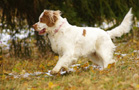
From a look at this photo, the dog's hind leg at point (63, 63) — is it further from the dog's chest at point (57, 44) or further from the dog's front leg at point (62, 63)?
the dog's chest at point (57, 44)

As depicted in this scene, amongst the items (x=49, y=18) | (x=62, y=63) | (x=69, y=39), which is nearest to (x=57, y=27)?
(x=49, y=18)

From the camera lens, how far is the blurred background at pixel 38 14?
6605 millimetres

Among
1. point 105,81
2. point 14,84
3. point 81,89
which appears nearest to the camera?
point 81,89

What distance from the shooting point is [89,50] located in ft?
15.5

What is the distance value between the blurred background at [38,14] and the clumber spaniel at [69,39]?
6.14 feet

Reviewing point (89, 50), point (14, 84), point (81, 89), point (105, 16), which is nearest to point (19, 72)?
point (14, 84)

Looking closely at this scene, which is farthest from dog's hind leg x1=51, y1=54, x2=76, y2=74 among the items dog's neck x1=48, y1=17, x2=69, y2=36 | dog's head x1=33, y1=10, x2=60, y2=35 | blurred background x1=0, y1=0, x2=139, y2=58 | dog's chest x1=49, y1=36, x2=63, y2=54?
blurred background x1=0, y1=0, x2=139, y2=58

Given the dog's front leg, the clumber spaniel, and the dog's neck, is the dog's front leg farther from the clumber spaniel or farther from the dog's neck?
the dog's neck

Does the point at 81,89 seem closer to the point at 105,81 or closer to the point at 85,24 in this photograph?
the point at 105,81

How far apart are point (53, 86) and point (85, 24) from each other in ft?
14.1

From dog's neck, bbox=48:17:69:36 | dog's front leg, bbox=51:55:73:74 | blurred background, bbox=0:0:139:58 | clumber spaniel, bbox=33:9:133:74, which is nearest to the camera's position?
dog's front leg, bbox=51:55:73:74

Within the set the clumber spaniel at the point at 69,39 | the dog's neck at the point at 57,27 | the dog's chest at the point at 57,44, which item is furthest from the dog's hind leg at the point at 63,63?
the dog's neck at the point at 57,27

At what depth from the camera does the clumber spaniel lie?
4.39 m

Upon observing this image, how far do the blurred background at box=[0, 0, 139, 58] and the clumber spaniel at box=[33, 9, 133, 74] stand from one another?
1.87 metres
